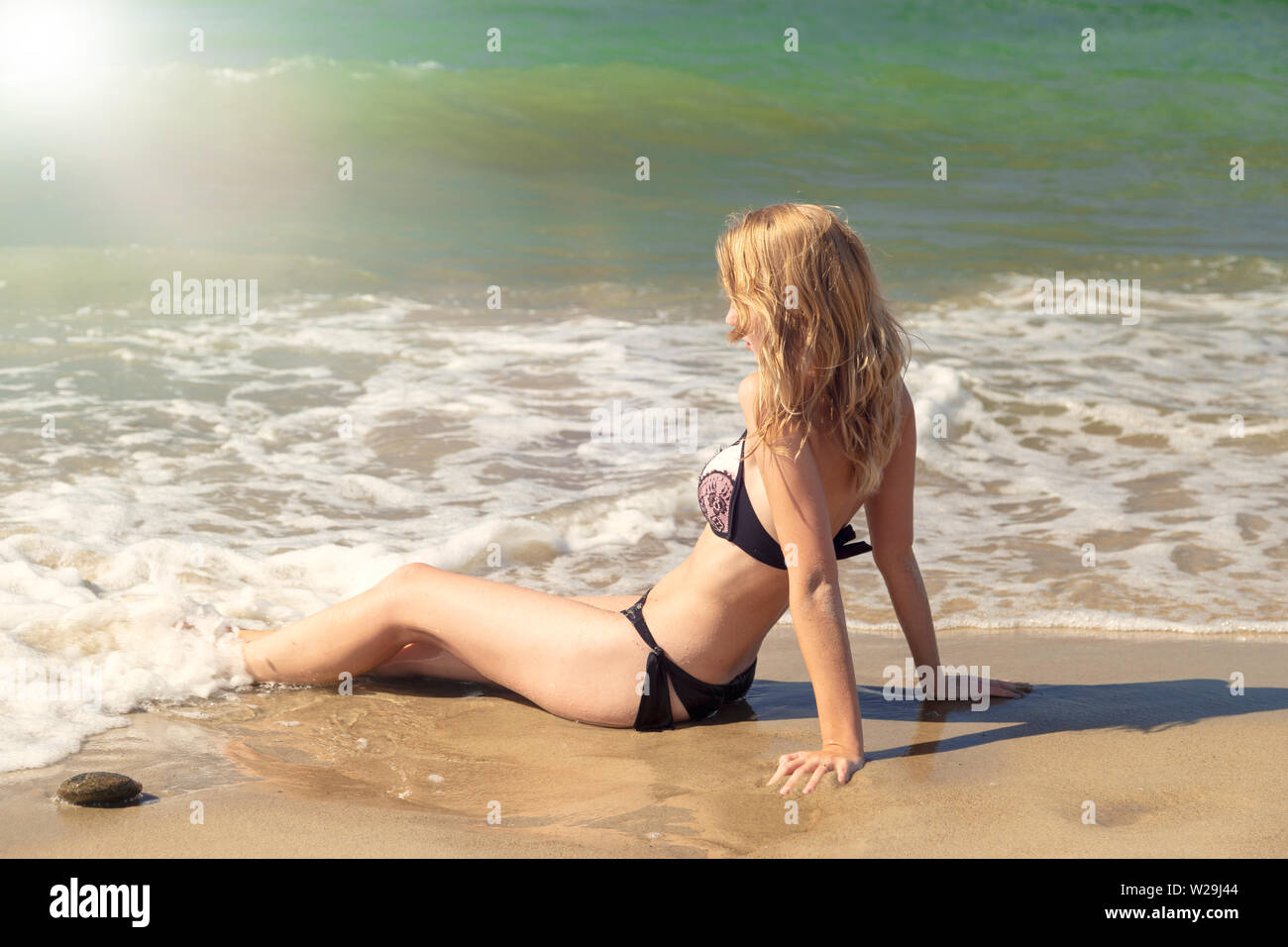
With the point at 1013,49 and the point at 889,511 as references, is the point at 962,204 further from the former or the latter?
the point at 889,511

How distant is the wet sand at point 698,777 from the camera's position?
268cm

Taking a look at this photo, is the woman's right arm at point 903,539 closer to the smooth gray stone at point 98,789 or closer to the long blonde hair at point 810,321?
the long blonde hair at point 810,321

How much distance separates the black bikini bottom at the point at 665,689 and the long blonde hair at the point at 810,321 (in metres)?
0.75

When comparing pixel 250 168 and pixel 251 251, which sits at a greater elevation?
pixel 250 168

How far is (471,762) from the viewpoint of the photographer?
3.29 m

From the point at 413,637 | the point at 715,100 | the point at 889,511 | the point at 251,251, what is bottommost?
the point at 413,637

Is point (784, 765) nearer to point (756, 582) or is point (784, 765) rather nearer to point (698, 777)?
point (698, 777)

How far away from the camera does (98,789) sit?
284 centimetres

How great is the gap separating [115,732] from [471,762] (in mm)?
1034

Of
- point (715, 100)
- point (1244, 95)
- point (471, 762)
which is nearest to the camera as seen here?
point (471, 762)

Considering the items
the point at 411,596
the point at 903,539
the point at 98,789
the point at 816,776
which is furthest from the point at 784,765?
the point at 98,789

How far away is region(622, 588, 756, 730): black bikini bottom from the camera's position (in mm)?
3365

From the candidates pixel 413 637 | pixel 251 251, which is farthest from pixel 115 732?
pixel 251 251

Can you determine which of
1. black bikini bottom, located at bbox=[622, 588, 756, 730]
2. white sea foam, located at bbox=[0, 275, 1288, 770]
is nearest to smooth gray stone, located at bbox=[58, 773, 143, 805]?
white sea foam, located at bbox=[0, 275, 1288, 770]
